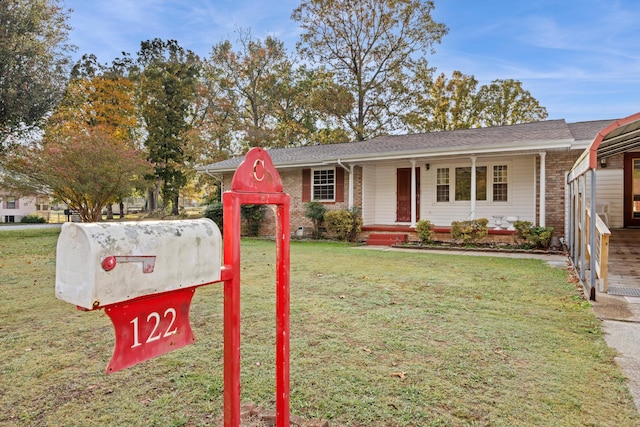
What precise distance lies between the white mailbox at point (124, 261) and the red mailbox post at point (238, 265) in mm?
211

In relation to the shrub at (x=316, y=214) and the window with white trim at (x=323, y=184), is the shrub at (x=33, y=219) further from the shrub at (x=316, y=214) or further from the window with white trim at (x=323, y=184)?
the shrub at (x=316, y=214)

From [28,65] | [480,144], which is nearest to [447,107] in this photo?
[480,144]

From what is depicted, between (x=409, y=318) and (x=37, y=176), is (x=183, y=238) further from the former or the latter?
(x=37, y=176)

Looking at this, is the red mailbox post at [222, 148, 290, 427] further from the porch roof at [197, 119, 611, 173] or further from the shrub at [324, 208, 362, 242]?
the shrub at [324, 208, 362, 242]

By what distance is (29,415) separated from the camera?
90.2 inches

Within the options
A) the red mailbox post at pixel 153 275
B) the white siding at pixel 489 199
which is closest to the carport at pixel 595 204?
the white siding at pixel 489 199

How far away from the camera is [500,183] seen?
12078mm

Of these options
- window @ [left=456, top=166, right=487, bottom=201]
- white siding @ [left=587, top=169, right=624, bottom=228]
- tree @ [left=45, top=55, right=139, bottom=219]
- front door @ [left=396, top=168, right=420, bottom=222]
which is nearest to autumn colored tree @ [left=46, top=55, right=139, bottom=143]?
tree @ [left=45, top=55, right=139, bottom=219]

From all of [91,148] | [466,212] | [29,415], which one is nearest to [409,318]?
[29,415]

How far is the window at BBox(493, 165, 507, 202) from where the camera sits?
12029 millimetres

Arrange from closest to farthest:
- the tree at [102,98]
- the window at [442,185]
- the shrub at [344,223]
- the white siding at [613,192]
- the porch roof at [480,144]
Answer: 1. the porch roof at [480,144]
2. the white siding at [613,192]
3. the window at [442,185]
4. the shrub at [344,223]
5. the tree at [102,98]

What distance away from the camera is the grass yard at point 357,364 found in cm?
234

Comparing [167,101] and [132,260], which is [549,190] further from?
[167,101]

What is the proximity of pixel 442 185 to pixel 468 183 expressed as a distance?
84cm
